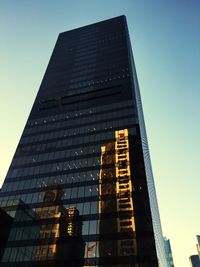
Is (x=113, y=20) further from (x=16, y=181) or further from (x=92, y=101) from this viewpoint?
(x=16, y=181)

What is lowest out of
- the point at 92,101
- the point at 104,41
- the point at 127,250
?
the point at 127,250

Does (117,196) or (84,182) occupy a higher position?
(84,182)

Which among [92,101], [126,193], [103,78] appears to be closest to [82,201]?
[126,193]

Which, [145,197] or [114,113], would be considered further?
[114,113]

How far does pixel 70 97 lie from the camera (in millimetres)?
79562

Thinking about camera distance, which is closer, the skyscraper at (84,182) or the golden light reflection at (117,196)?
the golden light reflection at (117,196)

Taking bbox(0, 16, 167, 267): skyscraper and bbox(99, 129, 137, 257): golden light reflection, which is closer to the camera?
bbox(99, 129, 137, 257): golden light reflection

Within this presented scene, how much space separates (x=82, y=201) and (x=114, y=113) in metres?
25.9

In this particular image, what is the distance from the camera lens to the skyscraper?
41219 millimetres

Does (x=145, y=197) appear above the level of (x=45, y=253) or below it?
above

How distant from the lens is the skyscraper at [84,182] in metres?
41.2

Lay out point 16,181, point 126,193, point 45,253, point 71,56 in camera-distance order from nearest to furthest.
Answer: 1. point 45,253
2. point 126,193
3. point 16,181
4. point 71,56

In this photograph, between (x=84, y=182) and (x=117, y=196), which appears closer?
(x=117, y=196)

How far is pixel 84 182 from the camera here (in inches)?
2041
